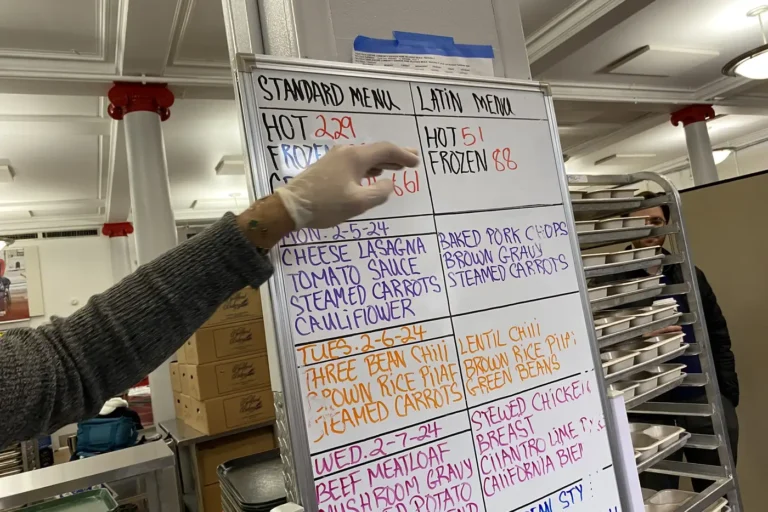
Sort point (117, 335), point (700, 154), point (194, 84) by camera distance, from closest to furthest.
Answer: point (117, 335) → point (194, 84) → point (700, 154)

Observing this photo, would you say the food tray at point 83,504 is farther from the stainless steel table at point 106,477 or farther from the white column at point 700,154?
the white column at point 700,154

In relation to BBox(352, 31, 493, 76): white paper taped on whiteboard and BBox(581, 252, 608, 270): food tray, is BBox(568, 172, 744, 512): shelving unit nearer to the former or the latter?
BBox(581, 252, 608, 270): food tray

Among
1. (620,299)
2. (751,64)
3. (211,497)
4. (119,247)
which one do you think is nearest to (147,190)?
(211,497)

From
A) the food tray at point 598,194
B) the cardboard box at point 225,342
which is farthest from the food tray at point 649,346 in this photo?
the cardboard box at point 225,342

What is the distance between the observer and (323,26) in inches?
43.4

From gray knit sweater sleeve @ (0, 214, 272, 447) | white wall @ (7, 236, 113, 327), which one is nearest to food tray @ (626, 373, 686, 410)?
gray knit sweater sleeve @ (0, 214, 272, 447)

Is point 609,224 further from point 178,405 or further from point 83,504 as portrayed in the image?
point 178,405

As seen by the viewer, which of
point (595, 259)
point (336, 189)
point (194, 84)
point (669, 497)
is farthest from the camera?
point (194, 84)

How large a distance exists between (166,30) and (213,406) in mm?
2191

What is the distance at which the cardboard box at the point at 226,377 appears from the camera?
301 cm

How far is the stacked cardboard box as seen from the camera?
3012mm

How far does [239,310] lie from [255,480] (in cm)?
171

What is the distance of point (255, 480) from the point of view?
5.10 ft

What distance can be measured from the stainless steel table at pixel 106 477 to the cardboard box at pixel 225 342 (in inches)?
40.2
